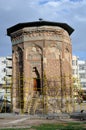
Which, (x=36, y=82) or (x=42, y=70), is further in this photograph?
(x=36, y=82)

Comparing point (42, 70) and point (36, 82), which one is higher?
point (42, 70)

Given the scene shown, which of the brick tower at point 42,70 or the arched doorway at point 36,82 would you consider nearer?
the brick tower at point 42,70

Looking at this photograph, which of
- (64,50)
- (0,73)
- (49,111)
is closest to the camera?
(49,111)

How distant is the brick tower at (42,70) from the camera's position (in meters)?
27.8

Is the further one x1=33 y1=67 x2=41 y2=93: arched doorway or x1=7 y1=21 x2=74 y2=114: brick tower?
x1=33 y1=67 x2=41 y2=93: arched doorway

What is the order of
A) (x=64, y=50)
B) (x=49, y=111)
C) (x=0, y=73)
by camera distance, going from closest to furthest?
1. (x=49, y=111)
2. (x=64, y=50)
3. (x=0, y=73)

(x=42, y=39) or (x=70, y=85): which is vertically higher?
(x=42, y=39)

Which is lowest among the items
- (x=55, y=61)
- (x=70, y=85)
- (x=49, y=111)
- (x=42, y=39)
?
(x=49, y=111)

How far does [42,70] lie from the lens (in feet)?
92.3

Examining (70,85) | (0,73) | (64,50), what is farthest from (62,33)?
(0,73)

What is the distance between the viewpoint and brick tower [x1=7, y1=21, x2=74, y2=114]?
27.8 meters

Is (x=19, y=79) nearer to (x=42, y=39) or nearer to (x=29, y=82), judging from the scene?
(x=29, y=82)

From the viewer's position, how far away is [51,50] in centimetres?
2867

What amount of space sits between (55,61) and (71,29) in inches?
181
